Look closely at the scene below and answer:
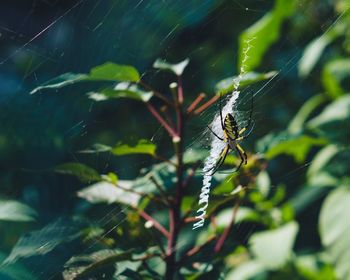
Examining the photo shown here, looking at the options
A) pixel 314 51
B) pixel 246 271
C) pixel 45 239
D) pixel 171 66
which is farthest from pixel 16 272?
pixel 314 51

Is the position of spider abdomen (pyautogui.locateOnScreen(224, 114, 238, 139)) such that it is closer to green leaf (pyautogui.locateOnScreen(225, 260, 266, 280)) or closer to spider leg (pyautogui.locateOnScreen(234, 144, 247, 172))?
spider leg (pyautogui.locateOnScreen(234, 144, 247, 172))

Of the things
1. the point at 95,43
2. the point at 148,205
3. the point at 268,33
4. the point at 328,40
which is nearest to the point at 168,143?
the point at 148,205

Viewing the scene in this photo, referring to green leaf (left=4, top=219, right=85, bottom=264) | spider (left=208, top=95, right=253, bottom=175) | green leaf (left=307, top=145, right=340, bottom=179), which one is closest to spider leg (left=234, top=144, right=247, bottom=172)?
spider (left=208, top=95, right=253, bottom=175)

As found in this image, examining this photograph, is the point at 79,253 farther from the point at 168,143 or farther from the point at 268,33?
the point at 268,33

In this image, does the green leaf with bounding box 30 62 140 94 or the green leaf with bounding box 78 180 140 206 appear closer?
the green leaf with bounding box 30 62 140 94

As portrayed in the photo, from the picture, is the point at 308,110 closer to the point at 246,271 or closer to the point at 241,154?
the point at 241,154

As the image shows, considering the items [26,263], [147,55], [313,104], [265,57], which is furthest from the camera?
[313,104]
